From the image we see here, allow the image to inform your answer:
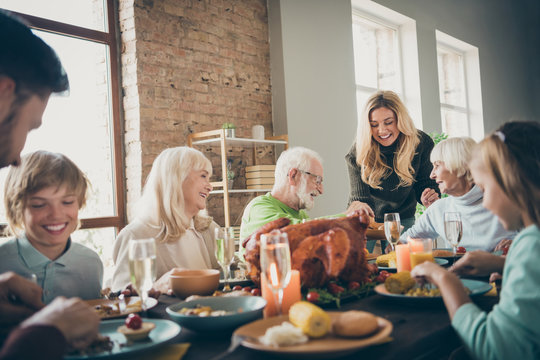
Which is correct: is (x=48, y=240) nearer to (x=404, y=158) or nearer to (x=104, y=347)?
(x=104, y=347)

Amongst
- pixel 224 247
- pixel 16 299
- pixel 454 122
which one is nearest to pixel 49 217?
pixel 16 299

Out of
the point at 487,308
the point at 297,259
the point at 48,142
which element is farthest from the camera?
the point at 48,142

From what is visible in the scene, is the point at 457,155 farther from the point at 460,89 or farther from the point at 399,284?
the point at 460,89

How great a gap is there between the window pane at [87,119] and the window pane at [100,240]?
5.3 inches

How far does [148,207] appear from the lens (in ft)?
7.12

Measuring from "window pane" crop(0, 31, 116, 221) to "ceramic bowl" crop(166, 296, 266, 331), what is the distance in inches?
108

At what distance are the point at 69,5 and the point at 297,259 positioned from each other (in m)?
3.21

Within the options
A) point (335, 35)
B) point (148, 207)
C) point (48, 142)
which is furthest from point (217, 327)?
point (335, 35)

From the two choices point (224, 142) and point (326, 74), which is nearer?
point (224, 142)

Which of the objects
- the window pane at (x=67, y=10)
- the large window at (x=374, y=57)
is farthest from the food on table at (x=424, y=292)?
the large window at (x=374, y=57)

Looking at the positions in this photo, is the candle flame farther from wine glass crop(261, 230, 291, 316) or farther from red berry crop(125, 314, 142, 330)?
red berry crop(125, 314, 142, 330)

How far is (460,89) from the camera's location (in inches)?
306

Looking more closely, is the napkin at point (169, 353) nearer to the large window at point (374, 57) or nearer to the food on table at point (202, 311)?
the food on table at point (202, 311)

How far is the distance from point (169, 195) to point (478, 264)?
4.27ft
